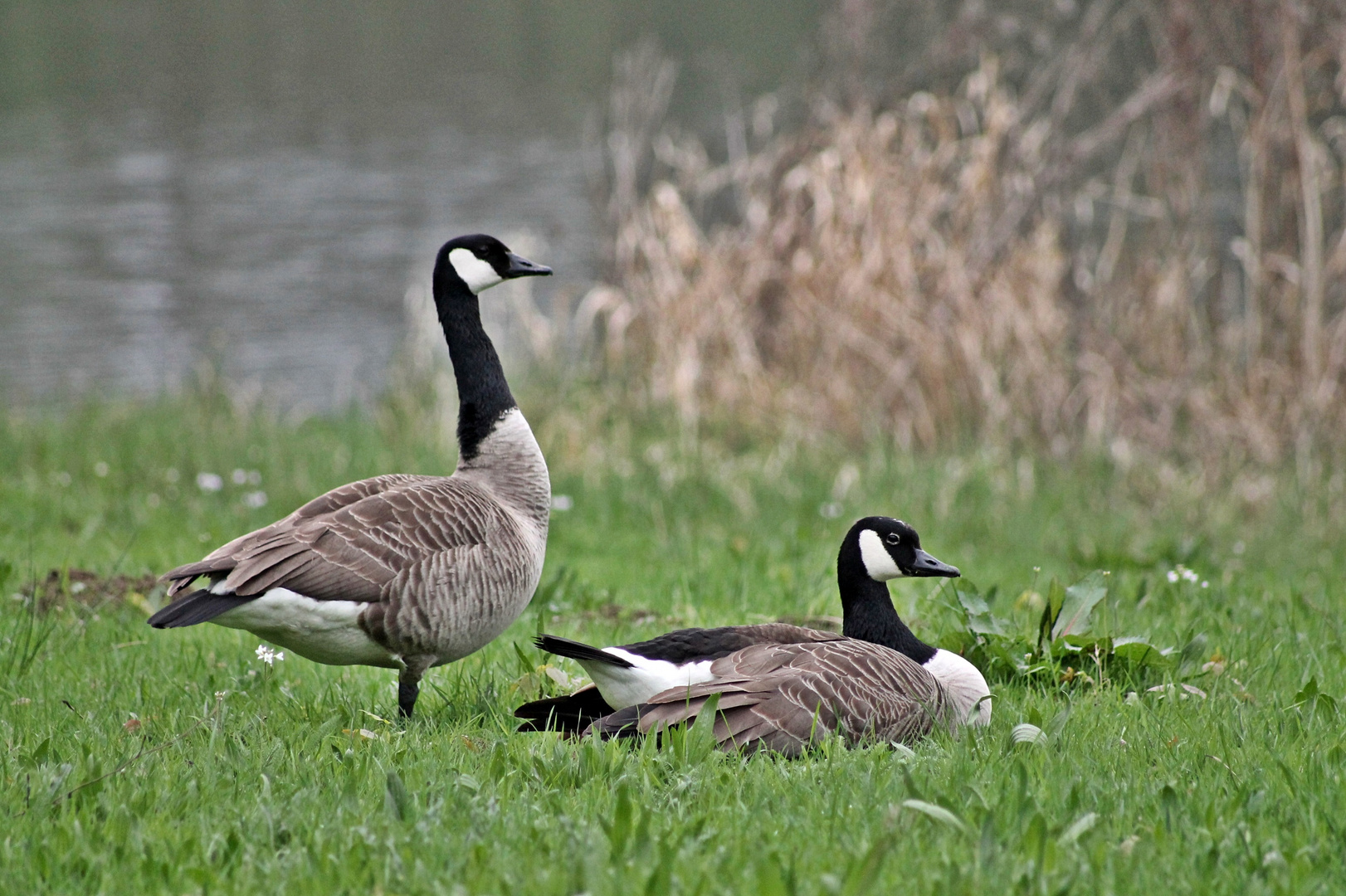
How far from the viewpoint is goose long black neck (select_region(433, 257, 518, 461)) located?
20.0 ft

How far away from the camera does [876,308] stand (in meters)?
11.2

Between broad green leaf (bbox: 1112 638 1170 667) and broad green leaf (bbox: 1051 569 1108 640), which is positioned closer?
broad green leaf (bbox: 1112 638 1170 667)

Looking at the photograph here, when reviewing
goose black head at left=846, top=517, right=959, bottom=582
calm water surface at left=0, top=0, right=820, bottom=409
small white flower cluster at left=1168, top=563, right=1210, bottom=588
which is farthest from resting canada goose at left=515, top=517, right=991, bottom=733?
calm water surface at left=0, top=0, right=820, bottom=409

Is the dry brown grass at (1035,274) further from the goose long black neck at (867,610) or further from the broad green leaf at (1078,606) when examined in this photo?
the goose long black neck at (867,610)

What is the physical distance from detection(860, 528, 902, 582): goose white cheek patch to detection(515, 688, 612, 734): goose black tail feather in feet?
4.07

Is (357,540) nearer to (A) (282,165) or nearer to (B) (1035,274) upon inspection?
(B) (1035,274)

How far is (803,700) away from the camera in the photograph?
469cm

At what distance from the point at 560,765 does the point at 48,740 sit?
160 centimetres

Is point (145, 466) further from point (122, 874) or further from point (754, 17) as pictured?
point (754, 17)

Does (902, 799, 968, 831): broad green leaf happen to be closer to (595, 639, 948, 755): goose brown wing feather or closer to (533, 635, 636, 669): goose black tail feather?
(595, 639, 948, 755): goose brown wing feather

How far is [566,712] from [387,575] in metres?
0.81

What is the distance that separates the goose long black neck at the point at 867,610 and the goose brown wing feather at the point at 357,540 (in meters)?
1.37

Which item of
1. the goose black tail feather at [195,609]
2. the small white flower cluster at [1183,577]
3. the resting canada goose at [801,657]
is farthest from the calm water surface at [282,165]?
the goose black tail feather at [195,609]

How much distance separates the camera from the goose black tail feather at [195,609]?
15.1 ft
